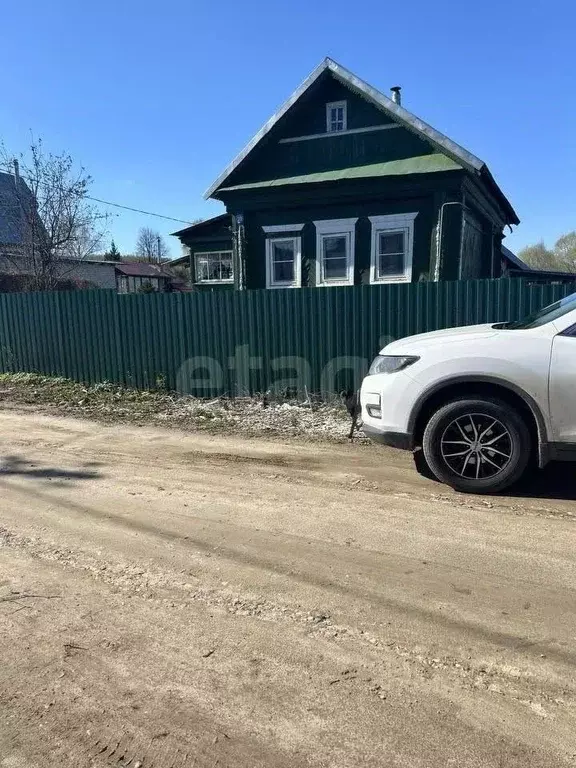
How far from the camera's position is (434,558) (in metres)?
3.38

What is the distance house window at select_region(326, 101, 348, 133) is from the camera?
46.4 ft

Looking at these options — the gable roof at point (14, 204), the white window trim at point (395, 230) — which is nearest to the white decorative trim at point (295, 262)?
the white window trim at point (395, 230)

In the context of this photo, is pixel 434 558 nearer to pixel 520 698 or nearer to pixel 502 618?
pixel 502 618

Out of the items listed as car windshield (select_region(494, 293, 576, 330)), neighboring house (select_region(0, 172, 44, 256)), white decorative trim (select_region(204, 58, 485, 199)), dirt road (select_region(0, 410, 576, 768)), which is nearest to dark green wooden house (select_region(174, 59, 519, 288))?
white decorative trim (select_region(204, 58, 485, 199))

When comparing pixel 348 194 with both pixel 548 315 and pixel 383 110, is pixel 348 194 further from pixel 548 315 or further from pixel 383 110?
pixel 548 315

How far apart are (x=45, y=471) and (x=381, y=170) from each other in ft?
36.5

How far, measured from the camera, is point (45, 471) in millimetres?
5590

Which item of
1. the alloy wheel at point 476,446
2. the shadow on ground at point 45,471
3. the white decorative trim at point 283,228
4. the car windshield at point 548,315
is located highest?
the white decorative trim at point 283,228

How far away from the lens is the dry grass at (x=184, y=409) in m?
7.43

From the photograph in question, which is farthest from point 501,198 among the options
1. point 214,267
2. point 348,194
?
point 214,267

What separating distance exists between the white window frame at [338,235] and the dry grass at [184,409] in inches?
258

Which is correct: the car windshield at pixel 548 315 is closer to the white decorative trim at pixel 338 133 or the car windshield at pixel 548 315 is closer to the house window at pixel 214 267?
the white decorative trim at pixel 338 133

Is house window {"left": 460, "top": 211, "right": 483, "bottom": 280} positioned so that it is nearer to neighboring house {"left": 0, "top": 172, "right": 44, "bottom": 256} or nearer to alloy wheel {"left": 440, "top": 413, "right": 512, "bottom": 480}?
alloy wheel {"left": 440, "top": 413, "right": 512, "bottom": 480}

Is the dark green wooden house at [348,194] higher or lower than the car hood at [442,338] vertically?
higher
